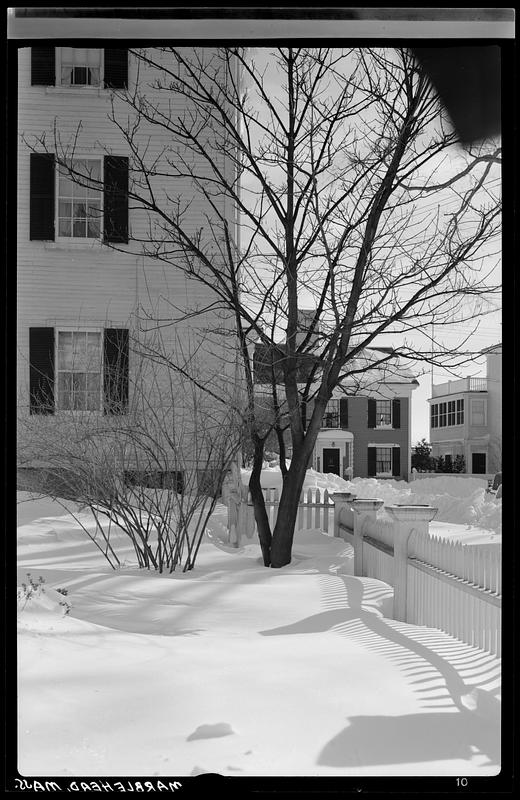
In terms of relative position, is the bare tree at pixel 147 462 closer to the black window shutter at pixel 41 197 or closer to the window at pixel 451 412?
the black window shutter at pixel 41 197

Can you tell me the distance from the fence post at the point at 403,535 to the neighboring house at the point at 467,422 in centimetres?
1634

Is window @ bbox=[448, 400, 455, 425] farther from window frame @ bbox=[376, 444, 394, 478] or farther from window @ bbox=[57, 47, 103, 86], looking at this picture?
window @ bbox=[57, 47, 103, 86]

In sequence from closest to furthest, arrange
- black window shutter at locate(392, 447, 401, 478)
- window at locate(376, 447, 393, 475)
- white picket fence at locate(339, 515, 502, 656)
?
white picket fence at locate(339, 515, 502, 656), window at locate(376, 447, 393, 475), black window shutter at locate(392, 447, 401, 478)

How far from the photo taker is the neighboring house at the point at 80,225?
827cm

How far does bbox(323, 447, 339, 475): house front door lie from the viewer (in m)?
21.2

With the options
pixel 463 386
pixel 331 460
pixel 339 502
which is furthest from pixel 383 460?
pixel 339 502

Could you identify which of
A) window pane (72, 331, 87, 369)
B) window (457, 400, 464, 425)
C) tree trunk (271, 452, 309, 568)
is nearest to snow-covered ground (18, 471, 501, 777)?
tree trunk (271, 452, 309, 568)

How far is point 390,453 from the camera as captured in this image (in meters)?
21.7

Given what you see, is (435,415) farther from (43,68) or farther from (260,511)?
(260,511)

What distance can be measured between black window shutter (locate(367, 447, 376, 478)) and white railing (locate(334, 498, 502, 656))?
16.1 m

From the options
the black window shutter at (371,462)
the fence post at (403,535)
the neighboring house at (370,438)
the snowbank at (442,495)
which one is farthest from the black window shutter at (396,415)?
the fence post at (403,535)

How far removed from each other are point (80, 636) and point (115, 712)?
0.86m

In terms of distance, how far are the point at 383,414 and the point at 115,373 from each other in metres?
15.3
